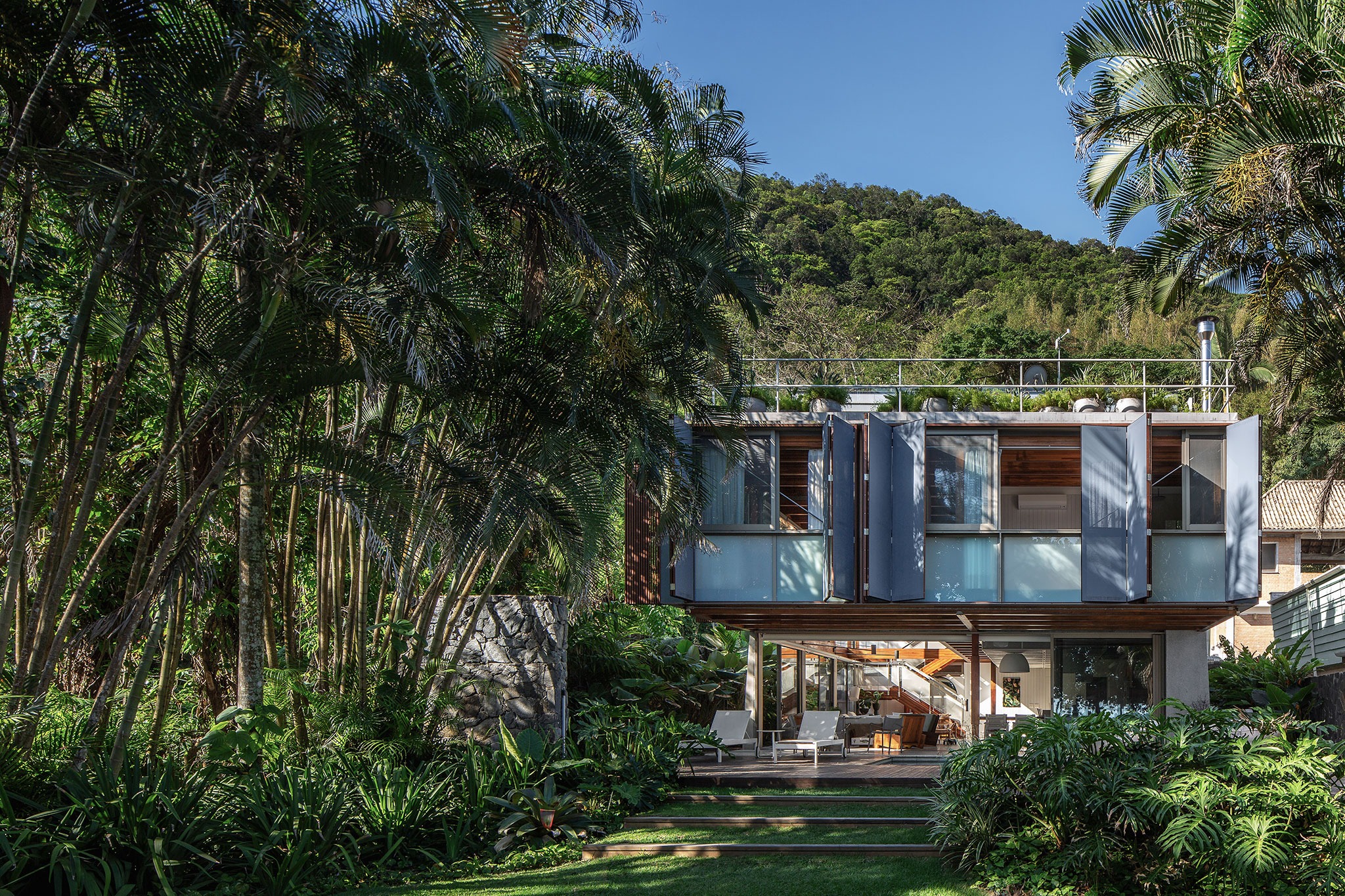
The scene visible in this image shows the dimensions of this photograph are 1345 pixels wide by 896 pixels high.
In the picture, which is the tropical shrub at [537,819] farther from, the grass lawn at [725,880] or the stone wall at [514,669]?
the stone wall at [514,669]

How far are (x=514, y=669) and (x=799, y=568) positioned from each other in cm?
501

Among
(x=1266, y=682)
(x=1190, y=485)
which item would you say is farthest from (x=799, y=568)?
(x=1266, y=682)

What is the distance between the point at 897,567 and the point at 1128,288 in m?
5.46

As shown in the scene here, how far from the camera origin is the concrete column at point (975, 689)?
17.2 meters

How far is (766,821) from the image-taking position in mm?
11391

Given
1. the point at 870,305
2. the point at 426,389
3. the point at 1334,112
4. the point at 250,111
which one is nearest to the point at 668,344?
the point at 426,389

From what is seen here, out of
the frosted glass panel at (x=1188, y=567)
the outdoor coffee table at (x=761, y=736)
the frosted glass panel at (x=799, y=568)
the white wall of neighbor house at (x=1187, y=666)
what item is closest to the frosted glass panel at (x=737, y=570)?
the frosted glass panel at (x=799, y=568)

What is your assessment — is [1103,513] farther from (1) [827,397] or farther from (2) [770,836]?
(2) [770,836]

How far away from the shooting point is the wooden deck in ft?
46.8

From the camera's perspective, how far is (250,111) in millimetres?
8352

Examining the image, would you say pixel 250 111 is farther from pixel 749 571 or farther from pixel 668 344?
pixel 749 571

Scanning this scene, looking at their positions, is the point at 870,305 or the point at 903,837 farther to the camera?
the point at 870,305

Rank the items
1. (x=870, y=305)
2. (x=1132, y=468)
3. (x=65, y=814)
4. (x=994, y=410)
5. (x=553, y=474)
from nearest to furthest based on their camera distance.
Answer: (x=65, y=814) → (x=553, y=474) → (x=1132, y=468) → (x=994, y=410) → (x=870, y=305)

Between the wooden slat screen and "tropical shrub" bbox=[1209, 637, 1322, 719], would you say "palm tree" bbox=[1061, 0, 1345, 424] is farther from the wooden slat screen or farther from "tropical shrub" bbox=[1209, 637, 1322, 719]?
the wooden slat screen
